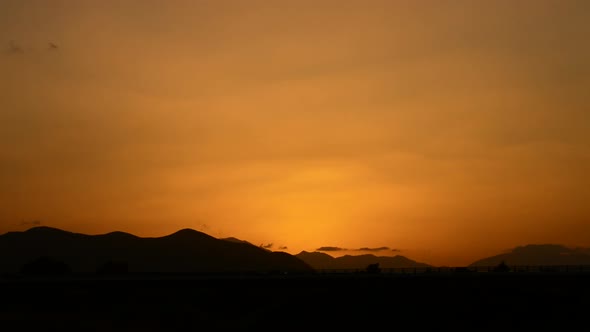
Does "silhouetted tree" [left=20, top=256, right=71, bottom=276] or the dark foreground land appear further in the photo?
"silhouetted tree" [left=20, top=256, right=71, bottom=276]

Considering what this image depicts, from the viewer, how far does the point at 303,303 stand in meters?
96.4

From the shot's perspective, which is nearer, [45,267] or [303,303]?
[303,303]

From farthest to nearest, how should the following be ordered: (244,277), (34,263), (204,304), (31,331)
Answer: (34,263)
(244,277)
(204,304)
(31,331)

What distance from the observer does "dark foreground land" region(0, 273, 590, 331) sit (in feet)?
294

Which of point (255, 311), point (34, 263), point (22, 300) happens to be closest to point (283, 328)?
point (255, 311)

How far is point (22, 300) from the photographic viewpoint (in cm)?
9912

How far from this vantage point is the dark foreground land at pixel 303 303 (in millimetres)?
89625

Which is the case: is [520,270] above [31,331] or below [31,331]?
above

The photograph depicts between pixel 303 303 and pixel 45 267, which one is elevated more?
pixel 45 267

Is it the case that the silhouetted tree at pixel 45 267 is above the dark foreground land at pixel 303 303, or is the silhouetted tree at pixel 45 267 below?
above

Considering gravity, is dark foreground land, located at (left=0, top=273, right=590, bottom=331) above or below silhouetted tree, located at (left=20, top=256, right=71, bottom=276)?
below

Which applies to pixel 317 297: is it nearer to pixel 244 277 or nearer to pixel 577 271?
pixel 244 277

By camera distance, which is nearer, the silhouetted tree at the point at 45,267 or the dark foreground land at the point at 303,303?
the dark foreground land at the point at 303,303

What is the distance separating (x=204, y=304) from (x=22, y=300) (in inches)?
898
